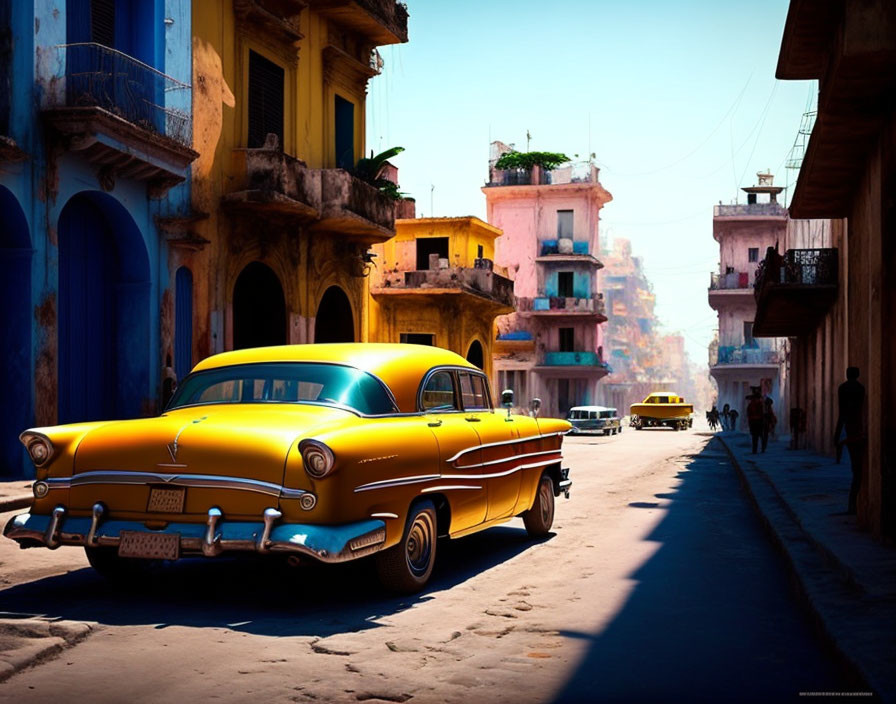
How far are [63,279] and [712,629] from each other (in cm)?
1377

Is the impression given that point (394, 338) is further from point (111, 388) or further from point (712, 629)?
point (712, 629)

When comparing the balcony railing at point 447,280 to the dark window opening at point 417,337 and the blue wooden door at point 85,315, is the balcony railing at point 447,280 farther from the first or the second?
the blue wooden door at point 85,315

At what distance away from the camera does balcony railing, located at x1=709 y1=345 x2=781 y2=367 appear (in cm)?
6119

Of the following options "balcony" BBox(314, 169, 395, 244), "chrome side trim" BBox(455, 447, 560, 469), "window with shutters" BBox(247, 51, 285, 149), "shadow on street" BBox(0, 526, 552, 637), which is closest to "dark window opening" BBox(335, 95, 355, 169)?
"balcony" BBox(314, 169, 395, 244)

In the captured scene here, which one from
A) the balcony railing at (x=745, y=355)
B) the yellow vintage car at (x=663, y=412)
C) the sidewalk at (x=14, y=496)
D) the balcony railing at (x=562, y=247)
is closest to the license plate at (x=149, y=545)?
the sidewalk at (x=14, y=496)

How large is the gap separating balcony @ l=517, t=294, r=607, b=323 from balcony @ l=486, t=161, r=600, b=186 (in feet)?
22.3

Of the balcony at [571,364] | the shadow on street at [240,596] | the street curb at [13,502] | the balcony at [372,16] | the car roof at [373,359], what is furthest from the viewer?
the balcony at [571,364]

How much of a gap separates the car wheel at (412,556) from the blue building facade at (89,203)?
9.98 m

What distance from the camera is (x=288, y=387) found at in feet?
24.3

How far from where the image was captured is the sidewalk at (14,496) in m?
12.3

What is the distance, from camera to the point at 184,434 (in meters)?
6.50

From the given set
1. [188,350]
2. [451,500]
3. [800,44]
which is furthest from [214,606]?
[188,350]

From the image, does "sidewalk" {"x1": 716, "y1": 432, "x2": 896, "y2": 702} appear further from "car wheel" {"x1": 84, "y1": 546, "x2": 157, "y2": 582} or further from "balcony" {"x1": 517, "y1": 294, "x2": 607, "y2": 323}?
"balcony" {"x1": 517, "y1": 294, "x2": 607, "y2": 323}

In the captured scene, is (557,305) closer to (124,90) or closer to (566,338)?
(566,338)
